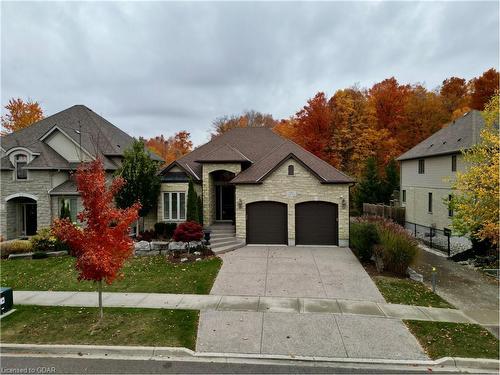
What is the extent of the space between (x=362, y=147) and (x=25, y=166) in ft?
105

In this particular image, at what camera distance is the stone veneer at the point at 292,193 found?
18.4m

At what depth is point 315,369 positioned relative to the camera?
280 inches

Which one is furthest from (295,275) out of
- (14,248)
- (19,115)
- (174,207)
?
(19,115)

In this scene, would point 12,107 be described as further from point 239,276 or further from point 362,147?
point 362,147

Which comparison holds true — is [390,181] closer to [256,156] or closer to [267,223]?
[256,156]

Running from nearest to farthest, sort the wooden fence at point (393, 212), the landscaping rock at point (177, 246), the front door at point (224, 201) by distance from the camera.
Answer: the landscaping rock at point (177, 246)
the front door at point (224, 201)
the wooden fence at point (393, 212)

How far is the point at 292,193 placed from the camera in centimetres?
1861

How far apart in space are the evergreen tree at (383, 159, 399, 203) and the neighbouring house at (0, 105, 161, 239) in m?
25.5

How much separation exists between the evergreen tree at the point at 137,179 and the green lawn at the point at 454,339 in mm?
14931

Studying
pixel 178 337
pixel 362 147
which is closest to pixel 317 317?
pixel 178 337

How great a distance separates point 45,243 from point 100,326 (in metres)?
11.0

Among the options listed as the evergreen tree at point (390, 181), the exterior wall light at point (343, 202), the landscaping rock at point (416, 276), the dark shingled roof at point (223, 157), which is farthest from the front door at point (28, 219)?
the evergreen tree at point (390, 181)

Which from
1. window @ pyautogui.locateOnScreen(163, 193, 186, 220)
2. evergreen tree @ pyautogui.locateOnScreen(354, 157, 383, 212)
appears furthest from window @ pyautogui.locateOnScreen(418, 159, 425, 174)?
window @ pyautogui.locateOnScreen(163, 193, 186, 220)

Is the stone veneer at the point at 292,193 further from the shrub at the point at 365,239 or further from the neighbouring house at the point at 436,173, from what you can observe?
the neighbouring house at the point at 436,173
